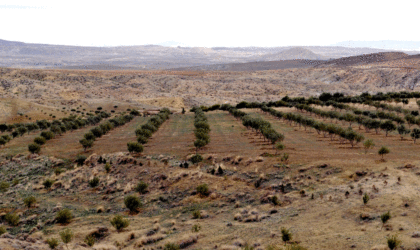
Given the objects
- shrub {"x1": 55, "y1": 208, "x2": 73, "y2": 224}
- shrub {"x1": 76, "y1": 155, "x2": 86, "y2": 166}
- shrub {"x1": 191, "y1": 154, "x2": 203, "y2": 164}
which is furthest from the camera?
shrub {"x1": 76, "y1": 155, "x2": 86, "y2": 166}

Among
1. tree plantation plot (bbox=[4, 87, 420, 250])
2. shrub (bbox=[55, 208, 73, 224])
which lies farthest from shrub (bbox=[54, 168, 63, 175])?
shrub (bbox=[55, 208, 73, 224])

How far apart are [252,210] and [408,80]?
673 feet

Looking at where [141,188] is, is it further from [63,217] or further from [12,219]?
[12,219]

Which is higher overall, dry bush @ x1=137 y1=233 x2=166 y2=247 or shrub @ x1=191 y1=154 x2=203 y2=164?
shrub @ x1=191 y1=154 x2=203 y2=164

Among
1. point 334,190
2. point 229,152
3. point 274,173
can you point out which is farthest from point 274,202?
point 229,152

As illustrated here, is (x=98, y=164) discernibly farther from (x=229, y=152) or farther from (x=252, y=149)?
(x=252, y=149)

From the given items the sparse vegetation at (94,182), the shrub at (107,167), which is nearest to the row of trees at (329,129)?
the shrub at (107,167)

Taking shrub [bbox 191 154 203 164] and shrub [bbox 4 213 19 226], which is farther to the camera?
shrub [bbox 191 154 203 164]

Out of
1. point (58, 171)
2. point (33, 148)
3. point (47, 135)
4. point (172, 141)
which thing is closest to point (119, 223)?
point (58, 171)

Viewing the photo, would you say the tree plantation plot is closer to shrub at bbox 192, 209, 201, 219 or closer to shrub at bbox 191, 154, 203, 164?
shrub at bbox 191, 154, 203, 164

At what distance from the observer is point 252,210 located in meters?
29.5

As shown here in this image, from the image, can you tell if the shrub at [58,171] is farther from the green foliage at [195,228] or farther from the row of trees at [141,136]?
the green foliage at [195,228]

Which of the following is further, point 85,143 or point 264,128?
point 264,128

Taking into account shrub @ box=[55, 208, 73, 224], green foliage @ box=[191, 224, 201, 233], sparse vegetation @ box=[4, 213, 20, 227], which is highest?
green foliage @ box=[191, 224, 201, 233]
